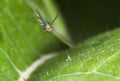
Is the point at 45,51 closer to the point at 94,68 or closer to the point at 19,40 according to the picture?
the point at 19,40

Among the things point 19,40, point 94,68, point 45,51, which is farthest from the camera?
point 45,51

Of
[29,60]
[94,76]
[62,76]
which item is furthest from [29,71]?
[94,76]

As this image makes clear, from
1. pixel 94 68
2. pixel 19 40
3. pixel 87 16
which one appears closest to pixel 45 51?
pixel 19 40

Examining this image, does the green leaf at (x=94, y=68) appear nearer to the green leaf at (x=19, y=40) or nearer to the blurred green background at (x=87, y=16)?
the green leaf at (x=19, y=40)

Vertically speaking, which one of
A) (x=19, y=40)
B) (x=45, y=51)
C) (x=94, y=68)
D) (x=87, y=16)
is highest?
(x=94, y=68)

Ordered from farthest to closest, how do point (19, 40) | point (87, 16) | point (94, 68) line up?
point (87, 16)
point (19, 40)
point (94, 68)

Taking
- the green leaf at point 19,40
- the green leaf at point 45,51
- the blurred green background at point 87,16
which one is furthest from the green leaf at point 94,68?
the blurred green background at point 87,16

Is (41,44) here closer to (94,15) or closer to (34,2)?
(34,2)

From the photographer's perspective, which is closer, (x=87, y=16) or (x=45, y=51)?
(x=45, y=51)
